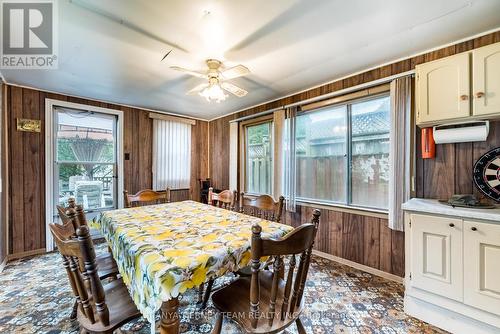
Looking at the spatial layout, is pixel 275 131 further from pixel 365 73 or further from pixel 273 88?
pixel 365 73

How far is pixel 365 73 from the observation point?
99.0 inches

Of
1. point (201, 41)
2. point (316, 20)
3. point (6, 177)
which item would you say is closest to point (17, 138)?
point (6, 177)

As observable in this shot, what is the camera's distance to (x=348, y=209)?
269 centimetres

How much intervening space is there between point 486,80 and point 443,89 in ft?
0.80

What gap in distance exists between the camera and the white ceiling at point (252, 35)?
151 cm

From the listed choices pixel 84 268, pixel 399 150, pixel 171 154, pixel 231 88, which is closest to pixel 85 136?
pixel 171 154

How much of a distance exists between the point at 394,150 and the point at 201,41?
2.14 metres

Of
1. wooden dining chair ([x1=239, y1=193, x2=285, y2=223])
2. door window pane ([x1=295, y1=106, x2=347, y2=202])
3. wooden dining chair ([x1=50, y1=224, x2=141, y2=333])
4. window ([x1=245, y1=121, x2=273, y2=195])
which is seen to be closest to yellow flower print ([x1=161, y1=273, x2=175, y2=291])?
wooden dining chair ([x1=50, y1=224, x2=141, y2=333])

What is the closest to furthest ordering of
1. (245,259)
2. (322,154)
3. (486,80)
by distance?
(245,259) < (486,80) < (322,154)

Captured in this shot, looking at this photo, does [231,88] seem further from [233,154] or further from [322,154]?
[233,154]

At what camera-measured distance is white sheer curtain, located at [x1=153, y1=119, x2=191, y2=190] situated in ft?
13.5

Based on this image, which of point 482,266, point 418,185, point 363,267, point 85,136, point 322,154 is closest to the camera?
point 482,266

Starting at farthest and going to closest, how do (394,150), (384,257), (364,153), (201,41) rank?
(364,153) < (384,257) < (394,150) < (201,41)

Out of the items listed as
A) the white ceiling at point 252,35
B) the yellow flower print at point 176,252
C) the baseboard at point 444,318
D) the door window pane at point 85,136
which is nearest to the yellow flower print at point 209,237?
the yellow flower print at point 176,252
